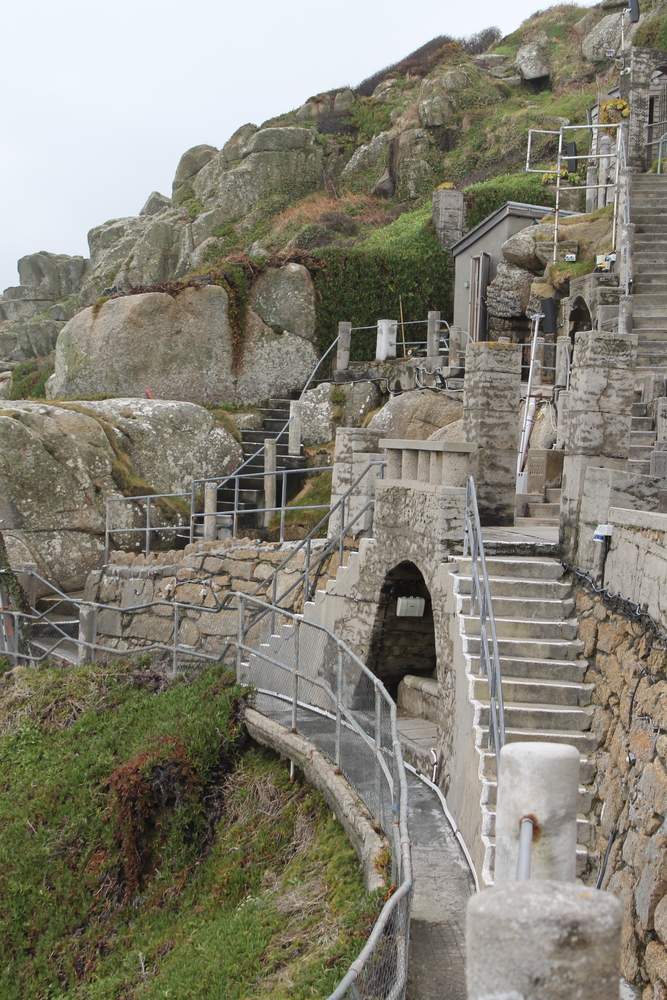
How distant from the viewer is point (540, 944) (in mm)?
2131

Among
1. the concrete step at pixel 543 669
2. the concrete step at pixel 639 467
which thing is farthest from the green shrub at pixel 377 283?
the concrete step at pixel 543 669

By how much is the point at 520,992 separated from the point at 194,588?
454 inches

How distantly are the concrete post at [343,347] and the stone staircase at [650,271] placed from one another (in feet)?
24.1

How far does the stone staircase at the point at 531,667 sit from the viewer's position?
21.2 ft

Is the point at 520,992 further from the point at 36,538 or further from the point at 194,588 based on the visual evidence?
the point at 36,538

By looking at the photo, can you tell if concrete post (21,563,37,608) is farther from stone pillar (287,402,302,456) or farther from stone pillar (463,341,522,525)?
stone pillar (463,341,522,525)

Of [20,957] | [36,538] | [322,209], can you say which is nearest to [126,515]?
[36,538]

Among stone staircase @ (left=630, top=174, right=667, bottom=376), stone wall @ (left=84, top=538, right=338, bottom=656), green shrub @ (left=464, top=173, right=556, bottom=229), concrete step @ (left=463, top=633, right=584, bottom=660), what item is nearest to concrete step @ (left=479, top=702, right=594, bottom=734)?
concrete step @ (left=463, top=633, right=584, bottom=660)

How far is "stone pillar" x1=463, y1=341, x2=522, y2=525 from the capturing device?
9.44 metres

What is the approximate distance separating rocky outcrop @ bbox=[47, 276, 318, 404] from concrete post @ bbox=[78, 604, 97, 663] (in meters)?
8.87

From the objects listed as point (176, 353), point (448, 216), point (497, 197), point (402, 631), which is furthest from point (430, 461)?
point (497, 197)

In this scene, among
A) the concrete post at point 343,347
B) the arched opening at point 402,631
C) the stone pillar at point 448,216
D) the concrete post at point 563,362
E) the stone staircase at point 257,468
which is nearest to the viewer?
the arched opening at point 402,631

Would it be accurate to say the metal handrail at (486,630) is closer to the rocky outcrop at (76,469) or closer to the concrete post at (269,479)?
the concrete post at (269,479)

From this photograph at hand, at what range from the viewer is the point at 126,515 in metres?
16.1
